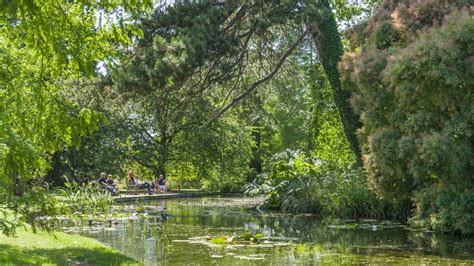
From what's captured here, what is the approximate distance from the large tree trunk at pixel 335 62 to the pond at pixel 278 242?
10.3ft

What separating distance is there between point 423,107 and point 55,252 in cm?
848

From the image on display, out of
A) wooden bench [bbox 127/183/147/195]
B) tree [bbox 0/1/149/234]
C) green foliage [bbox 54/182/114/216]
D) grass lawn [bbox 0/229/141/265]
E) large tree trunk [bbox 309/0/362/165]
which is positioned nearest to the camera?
tree [bbox 0/1/149/234]

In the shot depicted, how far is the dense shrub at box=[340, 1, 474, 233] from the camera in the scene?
41.4 feet

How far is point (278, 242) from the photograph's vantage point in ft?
41.1

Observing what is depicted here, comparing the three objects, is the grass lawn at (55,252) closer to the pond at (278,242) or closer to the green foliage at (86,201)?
the pond at (278,242)

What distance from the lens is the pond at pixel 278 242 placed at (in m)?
10.4

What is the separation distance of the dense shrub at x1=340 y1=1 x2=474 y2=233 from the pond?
0.98m

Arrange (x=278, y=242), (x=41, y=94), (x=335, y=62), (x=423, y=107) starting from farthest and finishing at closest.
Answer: (x=335, y=62), (x=423, y=107), (x=278, y=242), (x=41, y=94)

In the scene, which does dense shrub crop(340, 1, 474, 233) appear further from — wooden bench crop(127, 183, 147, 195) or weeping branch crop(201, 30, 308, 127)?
wooden bench crop(127, 183, 147, 195)

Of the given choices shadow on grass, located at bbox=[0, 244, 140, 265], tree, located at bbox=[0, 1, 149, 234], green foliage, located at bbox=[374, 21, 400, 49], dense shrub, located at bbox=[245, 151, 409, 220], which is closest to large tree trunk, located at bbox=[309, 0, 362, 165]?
dense shrub, located at bbox=[245, 151, 409, 220]

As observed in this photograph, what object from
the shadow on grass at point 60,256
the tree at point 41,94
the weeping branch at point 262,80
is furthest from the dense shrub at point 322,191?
the tree at point 41,94

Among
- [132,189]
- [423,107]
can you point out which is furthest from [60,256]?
[132,189]

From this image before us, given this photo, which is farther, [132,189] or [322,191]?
[132,189]

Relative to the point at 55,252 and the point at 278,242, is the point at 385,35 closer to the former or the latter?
the point at 278,242
